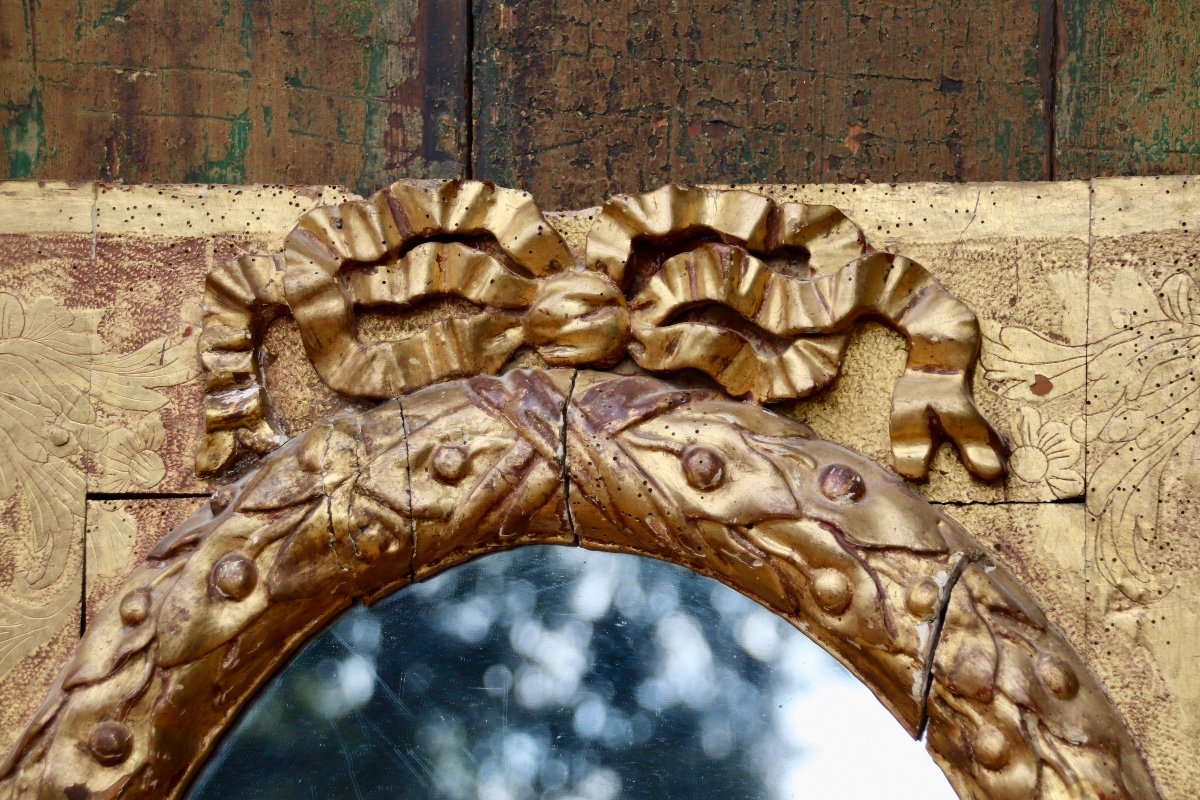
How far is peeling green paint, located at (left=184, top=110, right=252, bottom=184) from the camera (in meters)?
1.97

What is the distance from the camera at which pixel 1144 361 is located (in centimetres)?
158

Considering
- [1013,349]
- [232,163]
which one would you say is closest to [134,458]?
[232,163]

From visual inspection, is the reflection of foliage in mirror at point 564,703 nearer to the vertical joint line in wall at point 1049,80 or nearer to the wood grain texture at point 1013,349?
the wood grain texture at point 1013,349

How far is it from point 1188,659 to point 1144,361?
34cm

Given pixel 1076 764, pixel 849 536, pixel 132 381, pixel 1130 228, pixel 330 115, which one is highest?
pixel 330 115

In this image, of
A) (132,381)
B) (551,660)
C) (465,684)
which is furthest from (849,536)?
(132,381)

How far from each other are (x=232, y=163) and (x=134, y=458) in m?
0.50

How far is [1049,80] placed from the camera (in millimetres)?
1879

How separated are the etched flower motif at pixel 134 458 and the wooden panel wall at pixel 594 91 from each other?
431 mm

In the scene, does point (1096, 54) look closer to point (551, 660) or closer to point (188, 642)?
point (551, 660)

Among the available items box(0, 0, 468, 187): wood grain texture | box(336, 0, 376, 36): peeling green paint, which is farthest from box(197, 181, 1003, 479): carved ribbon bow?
box(336, 0, 376, 36): peeling green paint

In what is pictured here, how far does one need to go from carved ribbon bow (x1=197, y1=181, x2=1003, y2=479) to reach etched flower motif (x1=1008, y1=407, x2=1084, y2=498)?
0.12ft

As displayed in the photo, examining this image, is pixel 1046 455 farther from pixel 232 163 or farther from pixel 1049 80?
pixel 232 163

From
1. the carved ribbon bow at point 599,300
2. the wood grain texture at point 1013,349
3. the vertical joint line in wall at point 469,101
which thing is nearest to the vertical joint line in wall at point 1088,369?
the wood grain texture at point 1013,349
